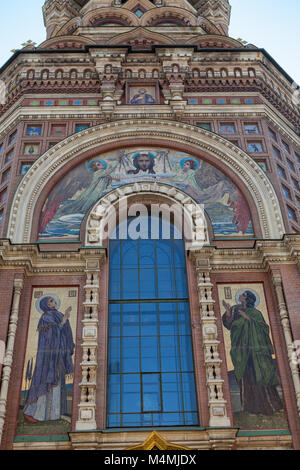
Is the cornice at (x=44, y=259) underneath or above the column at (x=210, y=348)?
above

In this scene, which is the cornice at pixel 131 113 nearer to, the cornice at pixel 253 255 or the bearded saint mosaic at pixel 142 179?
the bearded saint mosaic at pixel 142 179

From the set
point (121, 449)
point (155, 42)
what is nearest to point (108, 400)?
point (121, 449)

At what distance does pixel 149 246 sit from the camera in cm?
1769

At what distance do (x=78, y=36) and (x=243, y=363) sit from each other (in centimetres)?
1679

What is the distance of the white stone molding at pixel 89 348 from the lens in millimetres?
13742

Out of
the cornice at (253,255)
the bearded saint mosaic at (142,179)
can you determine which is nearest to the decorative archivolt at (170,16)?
the bearded saint mosaic at (142,179)

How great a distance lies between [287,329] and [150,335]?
12.7 feet

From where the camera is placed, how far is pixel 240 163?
63.7 ft

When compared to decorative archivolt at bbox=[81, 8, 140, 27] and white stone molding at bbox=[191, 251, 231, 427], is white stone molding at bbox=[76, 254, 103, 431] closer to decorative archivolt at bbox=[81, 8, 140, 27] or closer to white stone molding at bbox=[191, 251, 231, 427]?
white stone molding at bbox=[191, 251, 231, 427]

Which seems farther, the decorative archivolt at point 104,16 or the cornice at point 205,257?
the decorative archivolt at point 104,16

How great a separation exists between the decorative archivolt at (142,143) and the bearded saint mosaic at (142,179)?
0.36 metres

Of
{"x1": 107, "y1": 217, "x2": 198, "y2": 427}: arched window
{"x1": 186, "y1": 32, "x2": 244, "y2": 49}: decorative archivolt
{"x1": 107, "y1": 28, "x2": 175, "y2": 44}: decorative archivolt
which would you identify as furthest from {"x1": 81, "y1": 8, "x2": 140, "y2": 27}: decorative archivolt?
{"x1": 107, "y1": 217, "x2": 198, "y2": 427}: arched window
